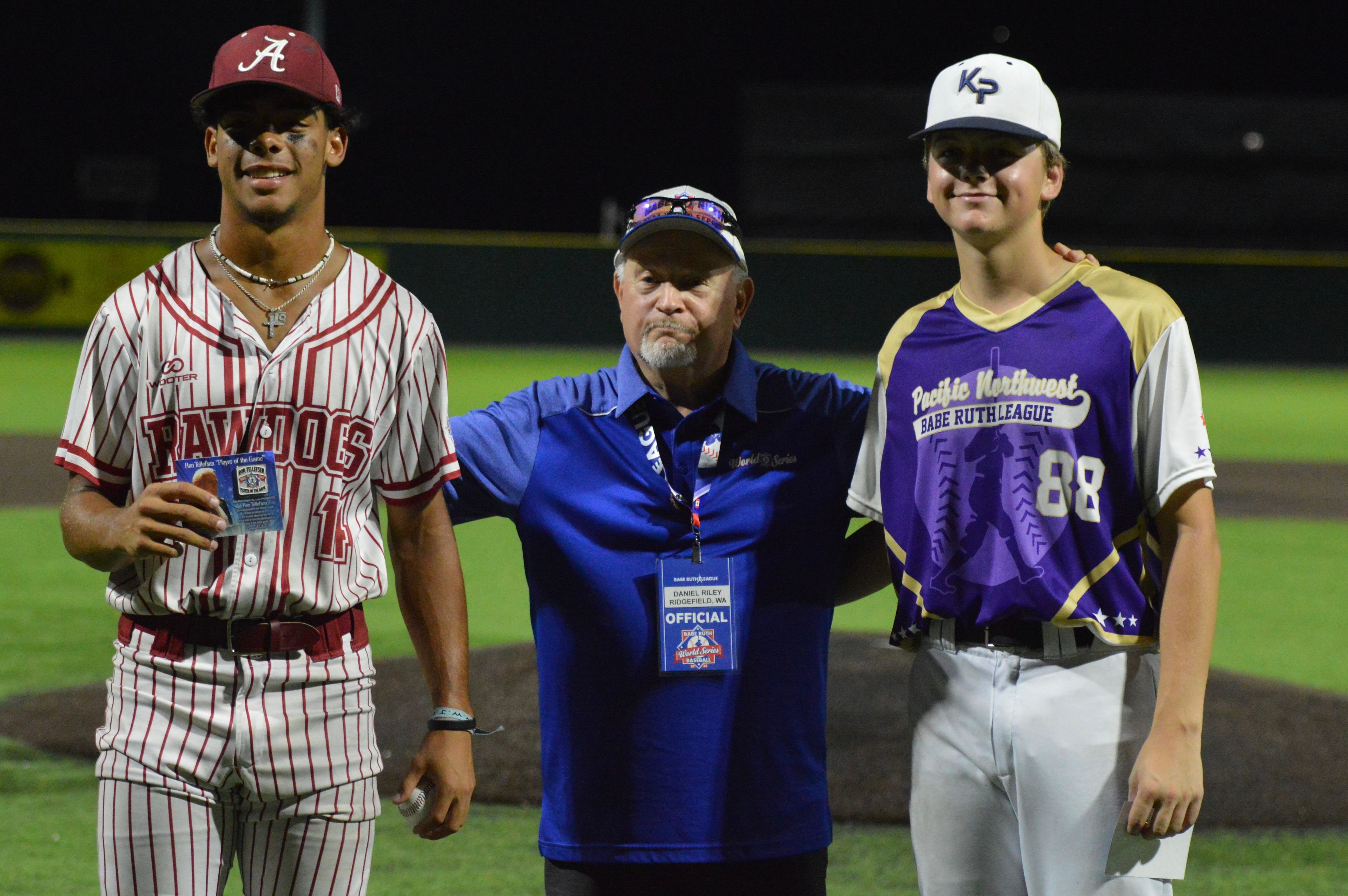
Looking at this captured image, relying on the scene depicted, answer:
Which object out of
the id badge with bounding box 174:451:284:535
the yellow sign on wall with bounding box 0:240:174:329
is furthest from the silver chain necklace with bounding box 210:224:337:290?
the yellow sign on wall with bounding box 0:240:174:329

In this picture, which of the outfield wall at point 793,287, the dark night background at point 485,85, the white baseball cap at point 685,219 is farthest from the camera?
the dark night background at point 485,85

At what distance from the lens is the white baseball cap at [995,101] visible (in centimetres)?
244

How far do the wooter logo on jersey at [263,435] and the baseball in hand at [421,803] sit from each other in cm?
52

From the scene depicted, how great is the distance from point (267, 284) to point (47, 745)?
12.2 ft

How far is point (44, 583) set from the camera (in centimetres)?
808

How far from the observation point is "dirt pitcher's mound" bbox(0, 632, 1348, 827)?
4898 mm

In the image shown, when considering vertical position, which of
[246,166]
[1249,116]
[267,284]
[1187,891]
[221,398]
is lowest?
[1187,891]

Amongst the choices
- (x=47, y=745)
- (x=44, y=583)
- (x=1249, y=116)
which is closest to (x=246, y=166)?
(x=47, y=745)

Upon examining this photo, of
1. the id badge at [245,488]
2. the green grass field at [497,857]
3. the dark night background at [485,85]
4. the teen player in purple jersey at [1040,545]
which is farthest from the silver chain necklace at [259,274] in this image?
the dark night background at [485,85]

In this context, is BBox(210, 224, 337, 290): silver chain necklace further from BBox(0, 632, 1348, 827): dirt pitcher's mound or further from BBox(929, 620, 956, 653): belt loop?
BBox(0, 632, 1348, 827): dirt pitcher's mound

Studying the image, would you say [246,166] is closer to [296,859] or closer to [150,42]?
[296,859]

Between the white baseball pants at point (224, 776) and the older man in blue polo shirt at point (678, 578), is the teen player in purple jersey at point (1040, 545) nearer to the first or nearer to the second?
the older man in blue polo shirt at point (678, 578)

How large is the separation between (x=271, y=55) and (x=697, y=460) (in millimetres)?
1035

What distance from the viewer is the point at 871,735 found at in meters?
5.54
